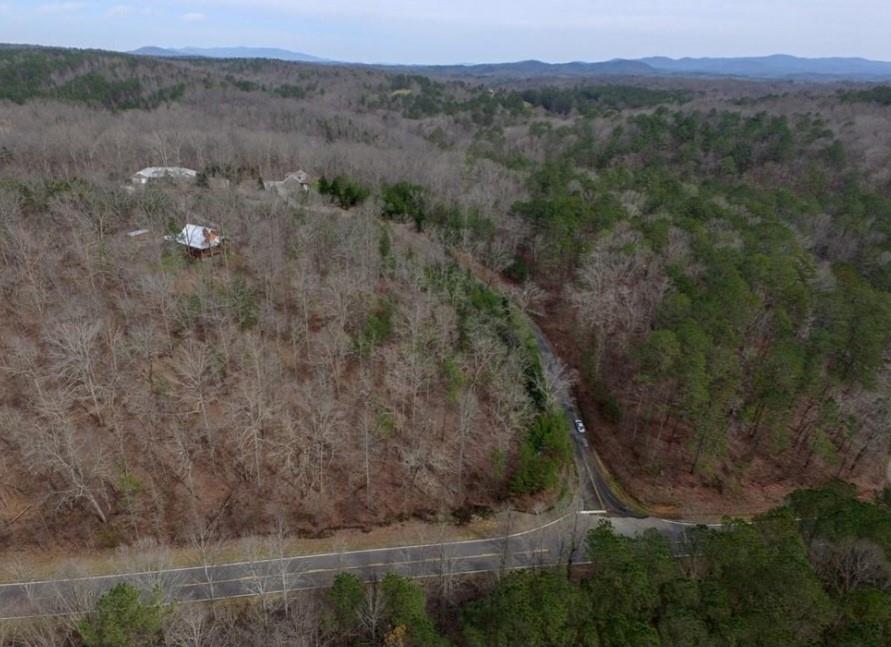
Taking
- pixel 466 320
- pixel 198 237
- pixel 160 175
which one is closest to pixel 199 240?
pixel 198 237

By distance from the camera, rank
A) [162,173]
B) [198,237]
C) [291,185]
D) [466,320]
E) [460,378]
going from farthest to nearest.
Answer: [291,185] < [162,173] < [198,237] < [466,320] < [460,378]

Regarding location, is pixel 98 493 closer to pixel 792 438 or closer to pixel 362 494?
pixel 362 494

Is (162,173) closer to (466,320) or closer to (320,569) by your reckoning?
(466,320)

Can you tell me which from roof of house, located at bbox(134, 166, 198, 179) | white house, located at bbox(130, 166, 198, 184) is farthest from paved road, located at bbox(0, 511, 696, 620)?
roof of house, located at bbox(134, 166, 198, 179)

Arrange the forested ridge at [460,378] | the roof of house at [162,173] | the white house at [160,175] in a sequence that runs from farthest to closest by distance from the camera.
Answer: the roof of house at [162,173] < the white house at [160,175] < the forested ridge at [460,378]

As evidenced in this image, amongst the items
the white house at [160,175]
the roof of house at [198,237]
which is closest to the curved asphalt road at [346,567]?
the roof of house at [198,237]

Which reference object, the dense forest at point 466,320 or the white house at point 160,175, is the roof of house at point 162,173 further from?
the dense forest at point 466,320
